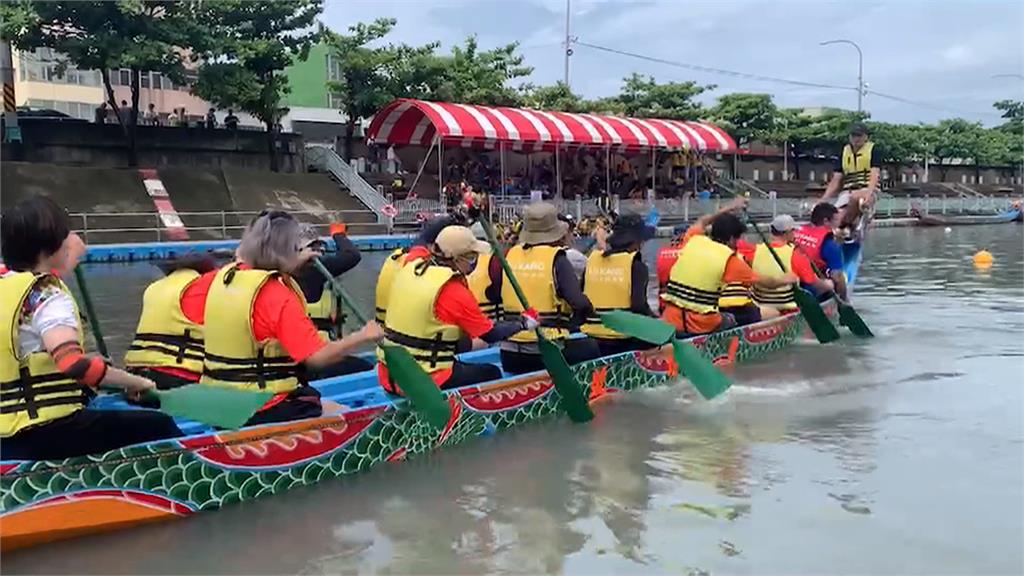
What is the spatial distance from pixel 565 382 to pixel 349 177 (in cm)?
1847

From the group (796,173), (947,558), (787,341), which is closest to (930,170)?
(796,173)

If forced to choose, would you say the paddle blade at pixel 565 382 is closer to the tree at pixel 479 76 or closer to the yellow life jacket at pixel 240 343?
the yellow life jacket at pixel 240 343

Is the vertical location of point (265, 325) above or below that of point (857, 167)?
below

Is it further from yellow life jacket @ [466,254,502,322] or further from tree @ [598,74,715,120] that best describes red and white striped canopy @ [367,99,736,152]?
yellow life jacket @ [466,254,502,322]

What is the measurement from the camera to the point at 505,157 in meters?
28.8

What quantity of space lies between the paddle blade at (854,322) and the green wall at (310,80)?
85.6 feet

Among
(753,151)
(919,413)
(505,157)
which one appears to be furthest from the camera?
(753,151)

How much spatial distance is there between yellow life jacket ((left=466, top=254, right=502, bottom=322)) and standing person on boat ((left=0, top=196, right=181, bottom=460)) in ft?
9.63

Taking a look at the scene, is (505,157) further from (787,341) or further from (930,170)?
(930,170)

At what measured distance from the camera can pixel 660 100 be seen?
3500cm

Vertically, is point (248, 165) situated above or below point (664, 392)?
above

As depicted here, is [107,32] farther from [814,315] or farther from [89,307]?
[89,307]

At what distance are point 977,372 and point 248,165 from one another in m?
20.7

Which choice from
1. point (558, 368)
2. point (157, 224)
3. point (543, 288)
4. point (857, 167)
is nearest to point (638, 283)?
point (543, 288)
